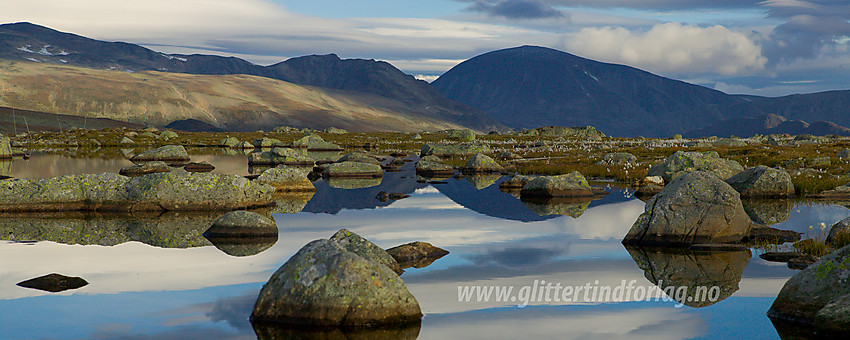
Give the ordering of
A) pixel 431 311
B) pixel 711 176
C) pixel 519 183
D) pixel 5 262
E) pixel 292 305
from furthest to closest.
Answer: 1. pixel 519 183
2. pixel 711 176
3. pixel 5 262
4. pixel 431 311
5. pixel 292 305

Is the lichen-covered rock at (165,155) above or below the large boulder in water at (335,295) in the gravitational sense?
below

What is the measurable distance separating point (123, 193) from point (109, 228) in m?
4.25

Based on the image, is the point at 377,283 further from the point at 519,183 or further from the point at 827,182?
the point at 827,182

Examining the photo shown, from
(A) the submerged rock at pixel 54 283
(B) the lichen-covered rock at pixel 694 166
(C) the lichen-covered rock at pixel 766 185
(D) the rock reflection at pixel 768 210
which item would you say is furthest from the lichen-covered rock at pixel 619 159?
(A) the submerged rock at pixel 54 283

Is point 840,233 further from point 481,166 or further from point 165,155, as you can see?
point 165,155

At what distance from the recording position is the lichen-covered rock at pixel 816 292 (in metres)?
10.7

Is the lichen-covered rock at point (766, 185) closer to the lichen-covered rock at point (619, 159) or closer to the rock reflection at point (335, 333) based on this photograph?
the lichen-covered rock at point (619, 159)

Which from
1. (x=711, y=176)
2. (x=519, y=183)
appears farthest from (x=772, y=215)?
(x=519, y=183)

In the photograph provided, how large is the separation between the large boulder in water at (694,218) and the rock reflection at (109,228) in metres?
11.5

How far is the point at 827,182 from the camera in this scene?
33.5 meters

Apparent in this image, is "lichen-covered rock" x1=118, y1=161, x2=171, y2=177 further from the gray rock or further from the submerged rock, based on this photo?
the submerged rock

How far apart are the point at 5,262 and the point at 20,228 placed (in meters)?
5.54

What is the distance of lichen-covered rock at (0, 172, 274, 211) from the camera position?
24.3 metres

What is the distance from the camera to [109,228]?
20.8 metres
